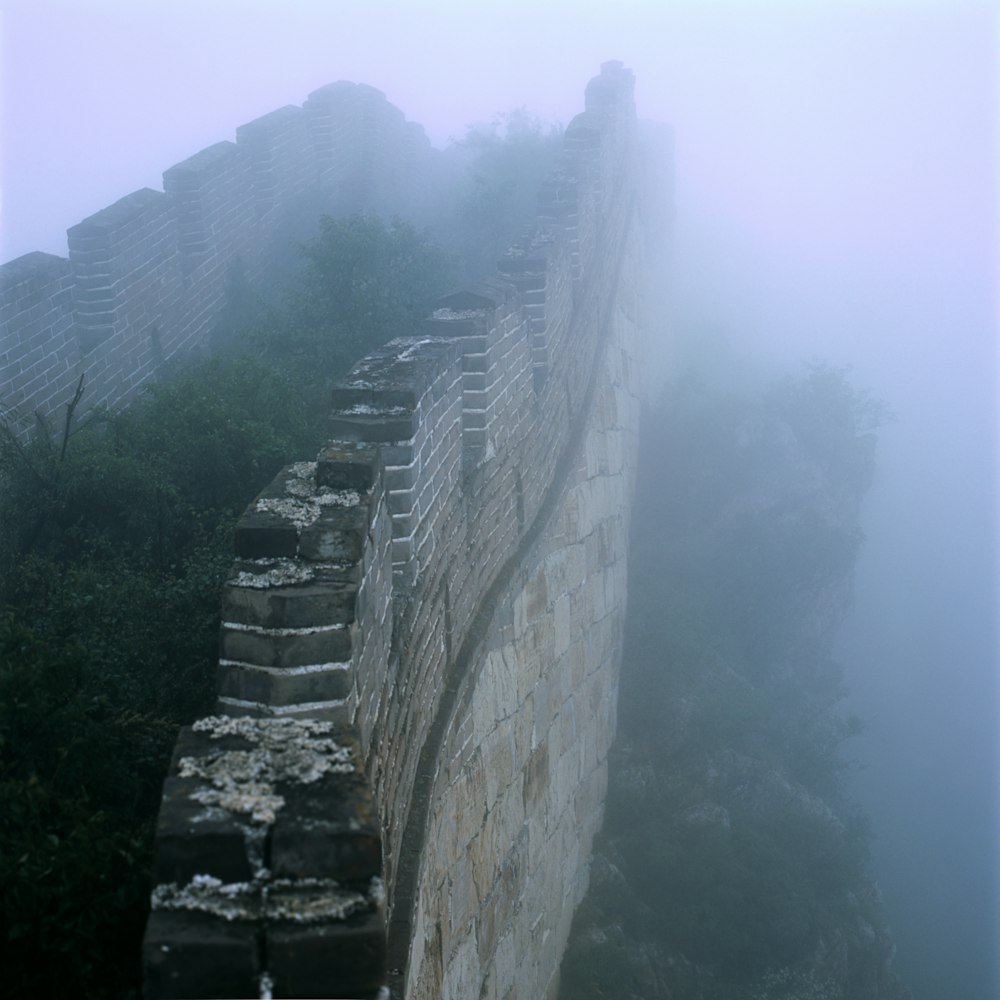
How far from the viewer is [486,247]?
12.8 meters

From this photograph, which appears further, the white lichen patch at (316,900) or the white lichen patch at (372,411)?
the white lichen patch at (372,411)

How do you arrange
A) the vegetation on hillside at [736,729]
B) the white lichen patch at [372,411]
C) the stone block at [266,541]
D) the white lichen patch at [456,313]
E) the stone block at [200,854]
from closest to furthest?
1. the stone block at [200,854]
2. the stone block at [266,541]
3. the white lichen patch at [372,411]
4. the white lichen patch at [456,313]
5. the vegetation on hillside at [736,729]

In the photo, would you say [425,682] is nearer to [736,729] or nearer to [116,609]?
[116,609]

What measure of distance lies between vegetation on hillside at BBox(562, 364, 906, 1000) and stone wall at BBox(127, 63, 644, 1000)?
0.71 meters

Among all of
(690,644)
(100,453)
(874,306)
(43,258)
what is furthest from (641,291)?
(874,306)

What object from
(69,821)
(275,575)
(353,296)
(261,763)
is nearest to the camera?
(261,763)

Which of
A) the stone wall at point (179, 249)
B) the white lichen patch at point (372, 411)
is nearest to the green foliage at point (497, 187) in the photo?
the stone wall at point (179, 249)

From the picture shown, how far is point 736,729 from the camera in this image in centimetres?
1097

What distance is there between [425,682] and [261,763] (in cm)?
216

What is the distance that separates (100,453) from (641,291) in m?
9.50

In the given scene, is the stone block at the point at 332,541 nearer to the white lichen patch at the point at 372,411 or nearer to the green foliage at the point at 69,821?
the green foliage at the point at 69,821

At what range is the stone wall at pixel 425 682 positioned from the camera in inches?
79.6

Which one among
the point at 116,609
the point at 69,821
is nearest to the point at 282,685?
the point at 69,821

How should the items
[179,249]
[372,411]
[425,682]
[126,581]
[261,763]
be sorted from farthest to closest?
[179,249]
[126,581]
[425,682]
[372,411]
[261,763]
